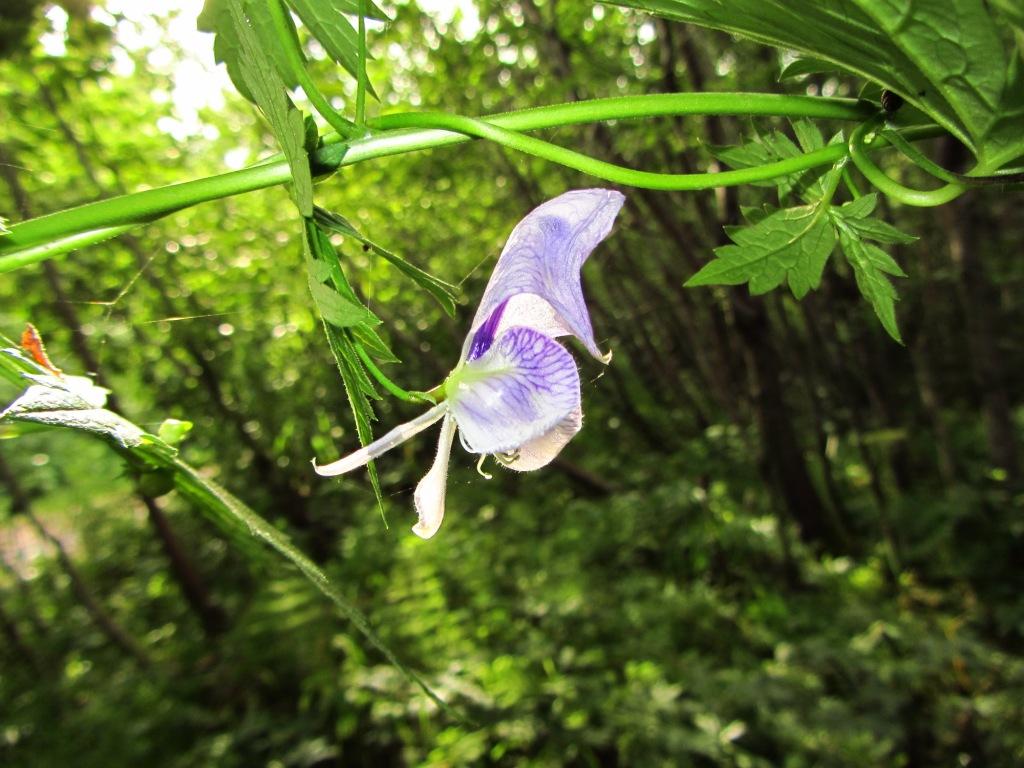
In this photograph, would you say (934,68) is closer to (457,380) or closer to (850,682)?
(457,380)

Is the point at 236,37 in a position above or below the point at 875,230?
above

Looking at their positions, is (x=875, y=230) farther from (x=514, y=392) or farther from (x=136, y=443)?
(x=136, y=443)

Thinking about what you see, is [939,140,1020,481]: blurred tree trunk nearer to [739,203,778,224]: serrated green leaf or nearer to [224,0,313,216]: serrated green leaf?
[739,203,778,224]: serrated green leaf

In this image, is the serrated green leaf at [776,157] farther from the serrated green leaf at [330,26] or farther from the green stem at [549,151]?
the serrated green leaf at [330,26]

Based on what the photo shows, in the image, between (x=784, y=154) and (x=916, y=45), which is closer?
(x=916, y=45)

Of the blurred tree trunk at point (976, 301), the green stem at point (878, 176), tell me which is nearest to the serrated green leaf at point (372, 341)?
the green stem at point (878, 176)

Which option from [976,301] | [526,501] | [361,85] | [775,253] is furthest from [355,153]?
[526,501]
